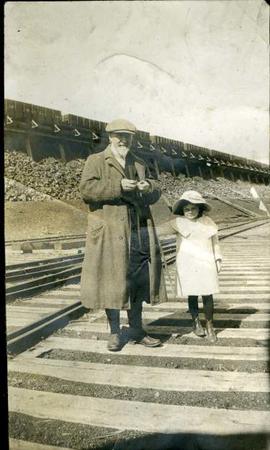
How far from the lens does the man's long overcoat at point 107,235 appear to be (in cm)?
262

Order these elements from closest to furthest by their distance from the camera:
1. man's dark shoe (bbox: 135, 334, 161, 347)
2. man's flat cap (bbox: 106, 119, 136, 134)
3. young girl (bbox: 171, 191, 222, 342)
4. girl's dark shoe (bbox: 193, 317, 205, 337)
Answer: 1. man's flat cap (bbox: 106, 119, 136, 134)
2. man's dark shoe (bbox: 135, 334, 161, 347)
3. young girl (bbox: 171, 191, 222, 342)
4. girl's dark shoe (bbox: 193, 317, 205, 337)

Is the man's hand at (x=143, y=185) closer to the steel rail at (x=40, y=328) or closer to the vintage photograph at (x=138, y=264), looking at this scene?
the vintage photograph at (x=138, y=264)

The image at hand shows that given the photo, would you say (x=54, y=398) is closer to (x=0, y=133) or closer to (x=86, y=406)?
(x=86, y=406)

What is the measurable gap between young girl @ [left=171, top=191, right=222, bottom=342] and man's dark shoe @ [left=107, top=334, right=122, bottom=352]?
0.55 m

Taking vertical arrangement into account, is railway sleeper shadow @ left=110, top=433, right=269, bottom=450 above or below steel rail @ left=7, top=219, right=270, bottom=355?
below

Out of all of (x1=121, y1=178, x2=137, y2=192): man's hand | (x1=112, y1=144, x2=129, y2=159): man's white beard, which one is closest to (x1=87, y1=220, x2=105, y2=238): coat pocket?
(x1=121, y1=178, x2=137, y2=192): man's hand

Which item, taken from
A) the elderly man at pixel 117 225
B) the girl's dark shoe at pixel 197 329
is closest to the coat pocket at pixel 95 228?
the elderly man at pixel 117 225

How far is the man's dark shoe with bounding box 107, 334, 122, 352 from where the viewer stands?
2.80m

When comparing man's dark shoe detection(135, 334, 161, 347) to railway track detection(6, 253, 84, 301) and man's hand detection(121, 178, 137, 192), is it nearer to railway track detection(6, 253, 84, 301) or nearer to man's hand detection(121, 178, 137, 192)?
man's hand detection(121, 178, 137, 192)

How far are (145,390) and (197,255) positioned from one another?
108cm

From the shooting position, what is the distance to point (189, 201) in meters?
2.93

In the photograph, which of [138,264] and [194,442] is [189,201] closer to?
[138,264]

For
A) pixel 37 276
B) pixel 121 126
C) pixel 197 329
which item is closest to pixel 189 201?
pixel 121 126

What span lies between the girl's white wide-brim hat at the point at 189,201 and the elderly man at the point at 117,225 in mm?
300
